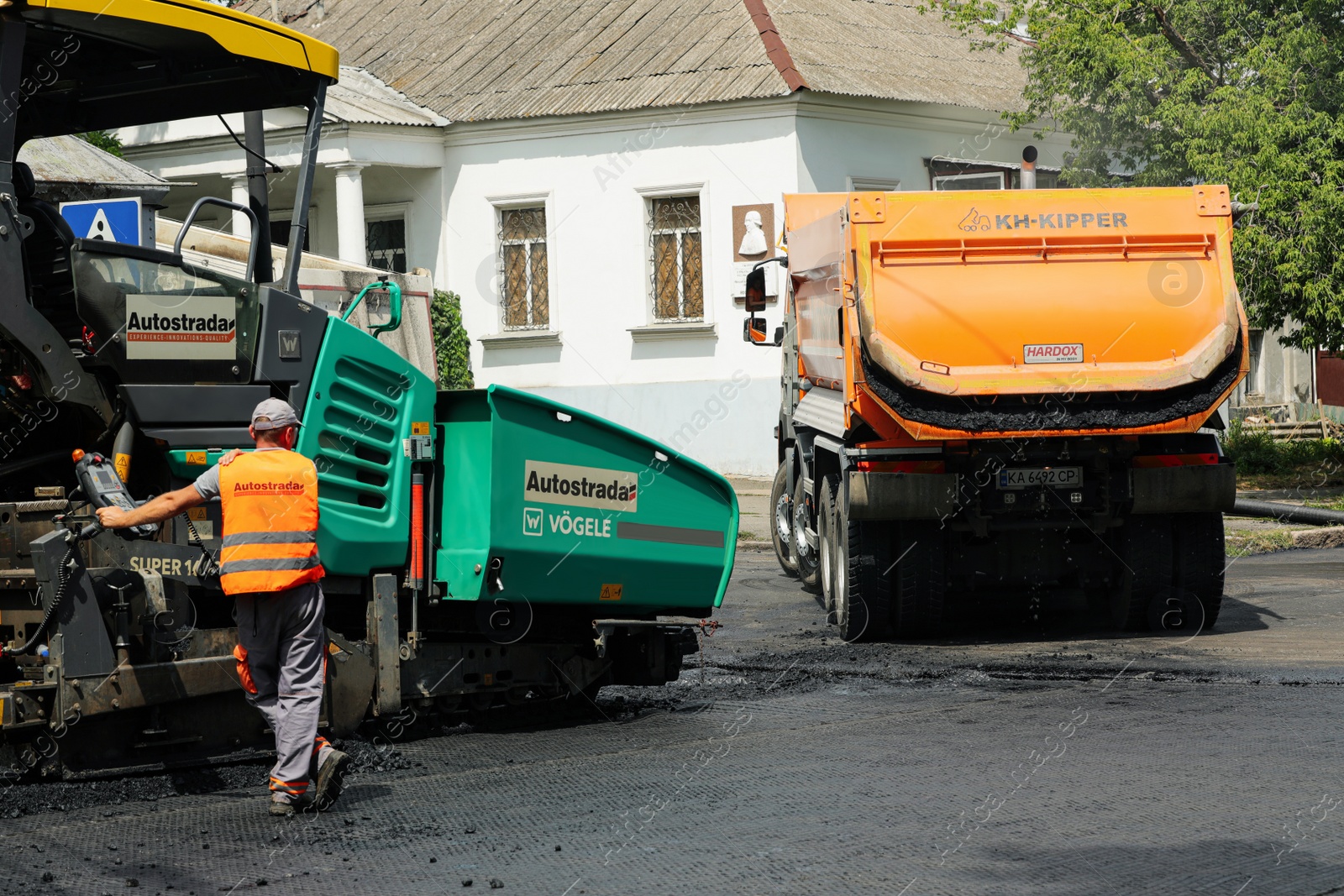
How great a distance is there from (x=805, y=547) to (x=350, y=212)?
13.2 metres

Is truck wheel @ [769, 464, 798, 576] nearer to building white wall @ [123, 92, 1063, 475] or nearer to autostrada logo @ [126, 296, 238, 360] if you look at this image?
autostrada logo @ [126, 296, 238, 360]

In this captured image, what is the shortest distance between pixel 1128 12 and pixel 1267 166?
2.86m

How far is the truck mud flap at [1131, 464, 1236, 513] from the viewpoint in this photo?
10188 millimetres

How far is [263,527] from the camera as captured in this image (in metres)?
6.27

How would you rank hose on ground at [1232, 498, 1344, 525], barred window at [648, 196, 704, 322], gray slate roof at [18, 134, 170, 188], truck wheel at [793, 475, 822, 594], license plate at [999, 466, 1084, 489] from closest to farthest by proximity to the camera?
gray slate roof at [18, 134, 170, 188], license plate at [999, 466, 1084, 489], truck wheel at [793, 475, 822, 594], hose on ground at [1232, 498, 1344, 525], barred window at [648, 196, 704, 322]

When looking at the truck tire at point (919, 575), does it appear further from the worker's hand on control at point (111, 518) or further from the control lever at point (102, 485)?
the worker's hand on control at point (111, 518)

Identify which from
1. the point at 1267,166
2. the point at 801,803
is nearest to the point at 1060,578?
the point at 801,803

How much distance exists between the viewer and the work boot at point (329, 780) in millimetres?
6160

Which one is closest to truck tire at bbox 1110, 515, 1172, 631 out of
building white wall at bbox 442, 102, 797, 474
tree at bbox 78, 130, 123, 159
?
tree at bbox 78, 130, 123, 159

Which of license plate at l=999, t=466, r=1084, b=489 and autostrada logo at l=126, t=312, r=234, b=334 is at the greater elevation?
autostrada logo at l=126, t=312, r=234, b=334

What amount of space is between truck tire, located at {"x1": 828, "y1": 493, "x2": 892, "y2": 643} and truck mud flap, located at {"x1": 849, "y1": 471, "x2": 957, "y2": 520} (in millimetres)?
334

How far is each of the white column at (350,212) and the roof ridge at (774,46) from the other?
19.4ft

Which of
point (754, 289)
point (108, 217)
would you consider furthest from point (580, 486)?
point (754, 289)

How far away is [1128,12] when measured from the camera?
64.1 ft
